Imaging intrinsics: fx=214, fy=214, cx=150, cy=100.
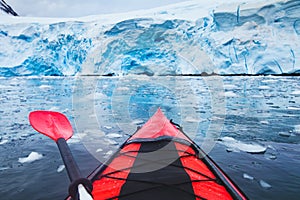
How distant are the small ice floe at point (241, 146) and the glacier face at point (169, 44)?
51.2 ft

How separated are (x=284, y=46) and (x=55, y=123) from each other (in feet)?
69.8

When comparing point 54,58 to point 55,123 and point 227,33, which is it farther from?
point 55,123

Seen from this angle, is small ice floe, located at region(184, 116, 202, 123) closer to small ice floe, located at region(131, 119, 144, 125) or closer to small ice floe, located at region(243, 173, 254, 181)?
small ice floe, located at region(131, 119, 144, 125)

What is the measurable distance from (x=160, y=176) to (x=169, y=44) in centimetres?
2324

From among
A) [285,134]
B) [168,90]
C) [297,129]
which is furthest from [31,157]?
[168,90]

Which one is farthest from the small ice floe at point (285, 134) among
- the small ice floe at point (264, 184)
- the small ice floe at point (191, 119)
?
the small ice floe at point (264, 184)

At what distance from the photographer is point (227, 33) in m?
21.0

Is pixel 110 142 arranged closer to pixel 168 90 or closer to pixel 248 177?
pixel 248 177

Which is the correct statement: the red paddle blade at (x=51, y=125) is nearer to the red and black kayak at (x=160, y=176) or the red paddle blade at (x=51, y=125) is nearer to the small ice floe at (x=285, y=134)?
the red and black kayak at (x=160, y=176)

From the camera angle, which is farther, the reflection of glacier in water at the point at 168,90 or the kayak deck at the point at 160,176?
the reflection of glacier in water at the point at 168,90

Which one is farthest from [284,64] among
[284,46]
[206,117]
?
[206,117]

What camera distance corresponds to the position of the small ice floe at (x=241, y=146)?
2.78 metres

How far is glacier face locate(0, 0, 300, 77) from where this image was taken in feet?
62.2

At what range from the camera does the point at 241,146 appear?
9.68ft
